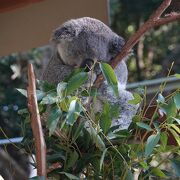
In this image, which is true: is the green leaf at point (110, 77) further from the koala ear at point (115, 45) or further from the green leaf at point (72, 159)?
the koala ear at point (115, 45)

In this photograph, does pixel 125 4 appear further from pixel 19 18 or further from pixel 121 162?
pixel 121 162

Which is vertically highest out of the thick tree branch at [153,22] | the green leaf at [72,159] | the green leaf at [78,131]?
the thick tree branch at [153,22]

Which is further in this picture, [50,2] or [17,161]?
[17,161]

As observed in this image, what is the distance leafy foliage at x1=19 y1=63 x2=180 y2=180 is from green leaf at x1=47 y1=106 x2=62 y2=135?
2 cm

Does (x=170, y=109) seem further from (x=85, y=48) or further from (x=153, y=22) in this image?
(x=85, y=48)

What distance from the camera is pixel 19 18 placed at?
9.98 feet

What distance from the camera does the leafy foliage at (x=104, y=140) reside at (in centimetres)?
123

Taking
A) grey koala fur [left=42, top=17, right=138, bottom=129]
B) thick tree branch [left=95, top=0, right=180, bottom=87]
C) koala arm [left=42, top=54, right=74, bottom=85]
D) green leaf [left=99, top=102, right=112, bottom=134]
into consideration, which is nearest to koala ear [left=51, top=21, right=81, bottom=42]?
grey koala fur [left=42, top=17, right=138, bottom=129]

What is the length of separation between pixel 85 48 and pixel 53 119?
1188mm

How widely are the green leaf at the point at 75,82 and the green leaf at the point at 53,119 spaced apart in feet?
0.23

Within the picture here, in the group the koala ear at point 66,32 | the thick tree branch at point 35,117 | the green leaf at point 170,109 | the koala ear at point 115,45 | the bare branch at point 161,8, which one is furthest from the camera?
the koala ear at point 115,45

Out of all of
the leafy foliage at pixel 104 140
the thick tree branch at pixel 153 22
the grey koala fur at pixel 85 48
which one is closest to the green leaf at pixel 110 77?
the leafy foliage at pixel 104 140

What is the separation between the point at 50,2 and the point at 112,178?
179 centimetres

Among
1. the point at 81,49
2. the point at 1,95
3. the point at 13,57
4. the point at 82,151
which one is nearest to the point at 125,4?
the point at 13,57
